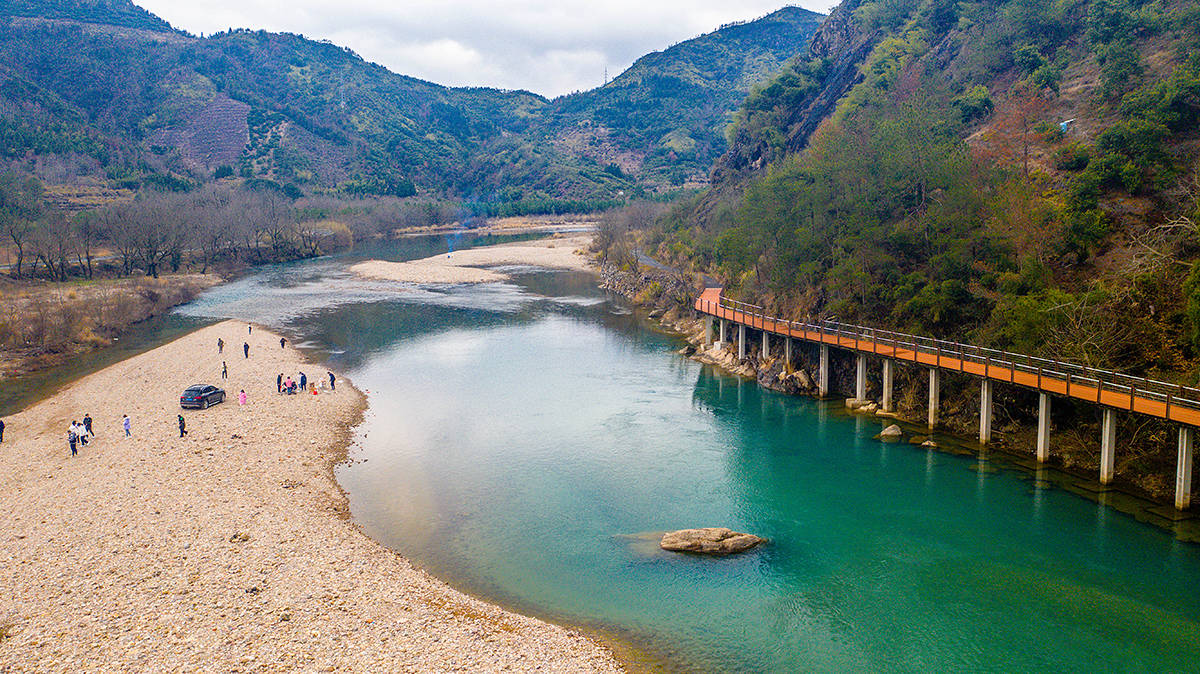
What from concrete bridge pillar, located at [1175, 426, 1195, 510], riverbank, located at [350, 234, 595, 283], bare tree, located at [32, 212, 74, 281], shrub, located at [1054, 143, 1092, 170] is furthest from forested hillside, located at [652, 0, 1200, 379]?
bare tree, located at [32, 212, 74, 281]

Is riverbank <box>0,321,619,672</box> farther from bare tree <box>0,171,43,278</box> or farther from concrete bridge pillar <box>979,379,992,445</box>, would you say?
bare tree <box>0,171,43,278</box>

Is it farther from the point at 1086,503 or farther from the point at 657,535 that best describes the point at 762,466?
the point at 1086,503

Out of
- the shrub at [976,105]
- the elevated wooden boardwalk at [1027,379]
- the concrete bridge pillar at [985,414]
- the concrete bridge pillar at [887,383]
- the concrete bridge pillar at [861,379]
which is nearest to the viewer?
the elevated wooden boardwalk at [1027,379]

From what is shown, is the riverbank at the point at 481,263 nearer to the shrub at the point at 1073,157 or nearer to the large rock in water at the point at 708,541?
the shrub at the point at 1073,157

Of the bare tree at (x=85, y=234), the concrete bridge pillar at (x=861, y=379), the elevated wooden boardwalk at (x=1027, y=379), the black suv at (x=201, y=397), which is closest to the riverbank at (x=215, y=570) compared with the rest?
the black suv at (x=201, y=397)

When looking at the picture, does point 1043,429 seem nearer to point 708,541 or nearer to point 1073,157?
point 708,541
